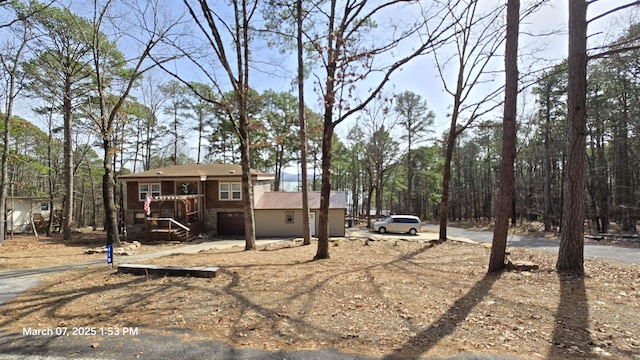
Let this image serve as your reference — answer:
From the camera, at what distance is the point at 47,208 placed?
2895 cm

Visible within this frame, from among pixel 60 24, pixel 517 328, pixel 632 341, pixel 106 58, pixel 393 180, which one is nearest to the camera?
pixel 632 341

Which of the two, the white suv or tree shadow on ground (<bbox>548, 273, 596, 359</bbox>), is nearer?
tree shadow on ground (<bbox>548, 273, 596, 359</bbox>)

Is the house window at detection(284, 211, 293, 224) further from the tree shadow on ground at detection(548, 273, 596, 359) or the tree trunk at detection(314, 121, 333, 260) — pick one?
the tree shadow on ground at detection(548, 273, 596, 359)

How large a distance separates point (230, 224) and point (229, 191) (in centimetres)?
245

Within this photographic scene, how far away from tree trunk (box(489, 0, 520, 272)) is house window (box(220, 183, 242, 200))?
17.9m

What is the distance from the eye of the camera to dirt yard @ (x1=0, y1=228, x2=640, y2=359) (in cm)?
345

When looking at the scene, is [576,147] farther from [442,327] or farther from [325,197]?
[325,197]

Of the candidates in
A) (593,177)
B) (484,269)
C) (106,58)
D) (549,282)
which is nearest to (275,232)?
(106,58)

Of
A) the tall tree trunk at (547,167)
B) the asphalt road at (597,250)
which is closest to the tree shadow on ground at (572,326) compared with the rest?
the asphalt road at (597,250)

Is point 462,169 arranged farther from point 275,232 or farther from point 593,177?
point 275,232

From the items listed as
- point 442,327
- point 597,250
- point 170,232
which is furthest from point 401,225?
point 442,327

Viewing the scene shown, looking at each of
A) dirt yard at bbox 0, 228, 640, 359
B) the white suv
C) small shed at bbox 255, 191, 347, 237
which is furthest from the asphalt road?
small shed at bbox 255, 191, 347, 237

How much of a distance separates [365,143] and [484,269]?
24.2 m

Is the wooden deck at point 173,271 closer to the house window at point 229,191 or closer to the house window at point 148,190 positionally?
→ the house window at point 229,191
